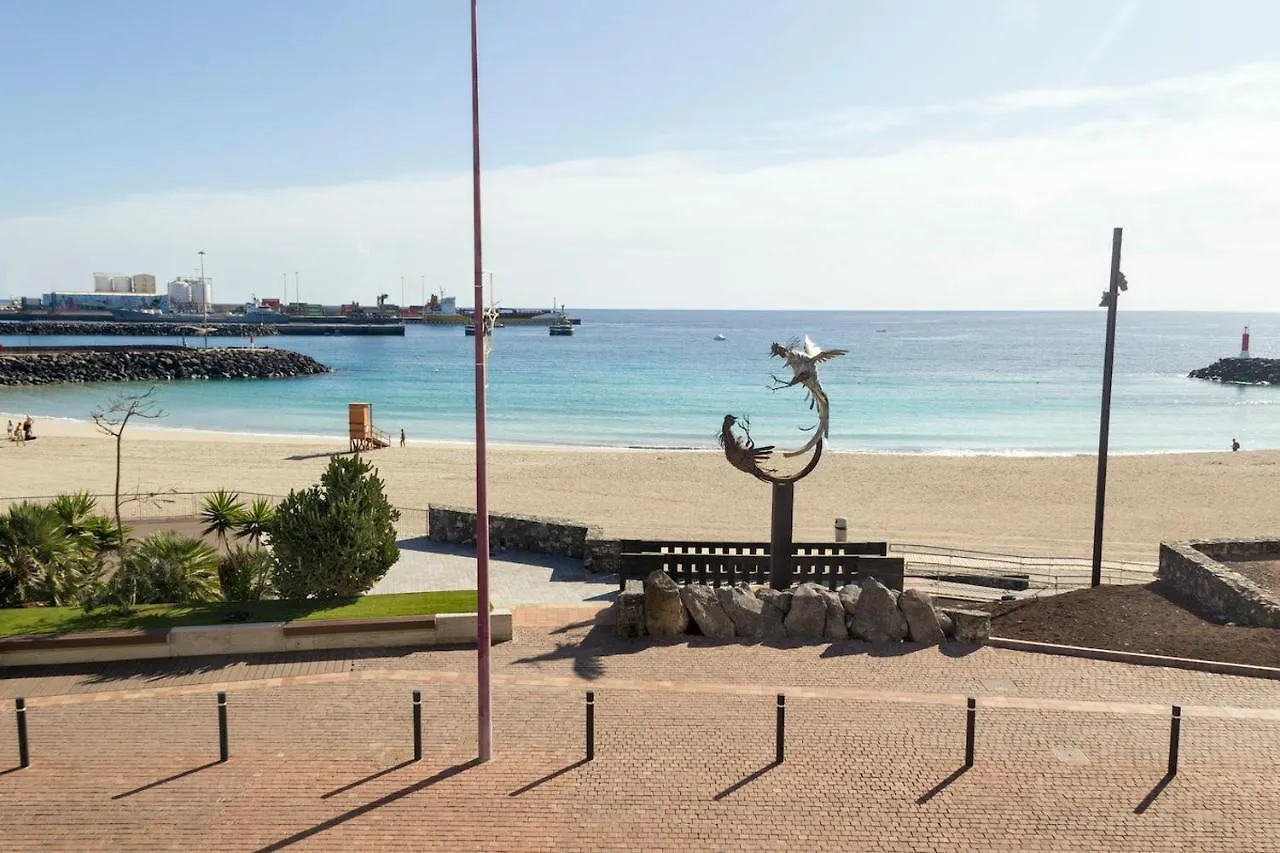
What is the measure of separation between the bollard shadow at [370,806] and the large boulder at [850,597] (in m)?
6.17

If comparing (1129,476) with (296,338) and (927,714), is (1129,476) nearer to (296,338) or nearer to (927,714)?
(927,714)

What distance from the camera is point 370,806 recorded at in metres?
8.86

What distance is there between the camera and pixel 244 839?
8320mm

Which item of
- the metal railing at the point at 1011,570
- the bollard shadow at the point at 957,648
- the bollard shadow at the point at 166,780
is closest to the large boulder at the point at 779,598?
the bollard shadow at the point at 957,648

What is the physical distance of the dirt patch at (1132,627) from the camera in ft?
42.4

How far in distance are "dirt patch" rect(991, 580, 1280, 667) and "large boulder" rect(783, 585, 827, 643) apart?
2724 mm

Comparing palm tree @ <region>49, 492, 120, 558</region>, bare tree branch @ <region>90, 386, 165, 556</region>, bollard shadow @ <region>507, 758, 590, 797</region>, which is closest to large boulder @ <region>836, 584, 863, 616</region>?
bollard shadow @ <region>507, 758, 590, 797</region>

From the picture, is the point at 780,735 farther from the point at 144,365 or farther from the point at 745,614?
the point at 144,365

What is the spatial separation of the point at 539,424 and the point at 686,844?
5128cm

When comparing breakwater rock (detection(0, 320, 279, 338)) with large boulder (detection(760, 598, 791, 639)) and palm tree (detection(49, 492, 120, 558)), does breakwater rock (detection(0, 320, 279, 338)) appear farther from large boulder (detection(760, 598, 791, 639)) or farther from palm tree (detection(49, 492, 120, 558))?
large boulder (detection(760, 598, 791, 639))

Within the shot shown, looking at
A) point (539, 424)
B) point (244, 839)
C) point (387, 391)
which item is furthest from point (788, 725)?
point (387, 391)

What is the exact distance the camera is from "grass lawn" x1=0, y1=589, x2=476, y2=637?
13117 mm

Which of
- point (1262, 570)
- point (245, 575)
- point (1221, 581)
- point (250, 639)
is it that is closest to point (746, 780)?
point (250, 639)

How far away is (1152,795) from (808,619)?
17.4 feet
